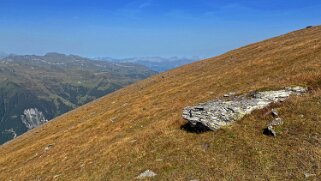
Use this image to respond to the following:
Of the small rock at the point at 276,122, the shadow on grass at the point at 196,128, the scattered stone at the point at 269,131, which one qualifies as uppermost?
the small rock at the point at 276,122

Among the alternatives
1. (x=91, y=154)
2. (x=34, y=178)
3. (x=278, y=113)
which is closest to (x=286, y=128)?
(x=278, y=113)

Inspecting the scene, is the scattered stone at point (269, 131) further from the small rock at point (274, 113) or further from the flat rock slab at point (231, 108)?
the flat rock slab at point (231, 108)

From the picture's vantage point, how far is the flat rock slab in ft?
87.2

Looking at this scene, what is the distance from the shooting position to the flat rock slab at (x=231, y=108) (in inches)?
1047

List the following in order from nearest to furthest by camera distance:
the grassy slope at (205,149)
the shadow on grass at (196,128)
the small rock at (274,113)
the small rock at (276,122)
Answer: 1. the grassy slope at (205,149)
2. the small rock at (276,122)
3. the small rock at (274,113)
4. the shadow on grass at (196,128)

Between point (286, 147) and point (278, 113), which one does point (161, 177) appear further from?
point (278, 113)

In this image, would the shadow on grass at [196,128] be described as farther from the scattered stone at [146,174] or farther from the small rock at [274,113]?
the scattered stone at [146,174]

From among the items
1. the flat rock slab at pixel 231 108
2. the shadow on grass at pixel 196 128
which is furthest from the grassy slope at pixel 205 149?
the flat rock slab at pixel 231 108

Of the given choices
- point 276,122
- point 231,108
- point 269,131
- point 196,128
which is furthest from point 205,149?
point 276,122

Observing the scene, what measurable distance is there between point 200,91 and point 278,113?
19.5 meters

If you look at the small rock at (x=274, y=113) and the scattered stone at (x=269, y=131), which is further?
the small rock at (x=274, y=113)

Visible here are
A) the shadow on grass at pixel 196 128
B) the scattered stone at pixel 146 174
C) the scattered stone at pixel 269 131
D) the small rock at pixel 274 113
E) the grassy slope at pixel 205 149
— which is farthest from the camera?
the shadow on grass at pixel 196 128

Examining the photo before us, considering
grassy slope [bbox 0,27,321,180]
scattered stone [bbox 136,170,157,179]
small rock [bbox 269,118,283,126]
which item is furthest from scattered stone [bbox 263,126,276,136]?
scattered stone [bbox 136,170,157,179]

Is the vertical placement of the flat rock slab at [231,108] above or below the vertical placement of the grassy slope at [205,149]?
above
